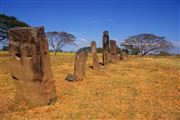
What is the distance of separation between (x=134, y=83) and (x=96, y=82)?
208 centimetres

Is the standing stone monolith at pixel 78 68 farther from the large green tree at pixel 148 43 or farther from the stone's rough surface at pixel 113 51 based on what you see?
the large green tree at pixel 148 43

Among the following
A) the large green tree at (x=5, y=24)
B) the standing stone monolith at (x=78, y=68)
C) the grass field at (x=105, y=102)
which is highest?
the large green tree at (x=5, y=24)

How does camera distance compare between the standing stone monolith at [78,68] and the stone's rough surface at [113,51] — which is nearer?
the standing stone monolith at [78,68]

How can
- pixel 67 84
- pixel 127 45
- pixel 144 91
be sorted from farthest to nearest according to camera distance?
pixel 127 45
pixel 67 84
pixel 144 91

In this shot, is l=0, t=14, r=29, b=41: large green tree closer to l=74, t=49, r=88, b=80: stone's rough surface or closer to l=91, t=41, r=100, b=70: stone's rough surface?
l=91, t=41, r=100, b=70: stone's rough surface

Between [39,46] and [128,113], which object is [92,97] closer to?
[128,113]

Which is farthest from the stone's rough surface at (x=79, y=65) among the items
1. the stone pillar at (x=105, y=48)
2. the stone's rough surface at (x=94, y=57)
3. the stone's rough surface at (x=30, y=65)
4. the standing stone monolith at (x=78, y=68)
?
the stone pillar at (x=105, y=48)

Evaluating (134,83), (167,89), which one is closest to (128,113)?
(167,89)

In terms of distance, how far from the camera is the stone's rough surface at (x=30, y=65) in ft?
28.4

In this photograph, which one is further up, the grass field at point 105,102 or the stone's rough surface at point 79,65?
the stone's rough surface at point 79,65

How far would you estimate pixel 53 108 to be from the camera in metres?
8.65

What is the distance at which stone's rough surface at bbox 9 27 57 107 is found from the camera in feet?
28.4

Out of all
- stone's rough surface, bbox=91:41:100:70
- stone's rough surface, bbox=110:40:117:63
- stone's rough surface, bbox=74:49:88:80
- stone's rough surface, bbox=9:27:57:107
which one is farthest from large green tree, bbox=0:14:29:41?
stone's rough surface, bbox=9:27:57:107

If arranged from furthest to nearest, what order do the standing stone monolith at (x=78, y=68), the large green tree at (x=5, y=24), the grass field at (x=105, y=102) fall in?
the large green tree at (x=5, y=24) < the standing stone monolith at (x=78, y=68) < the grass field at (x=105, y=102)
